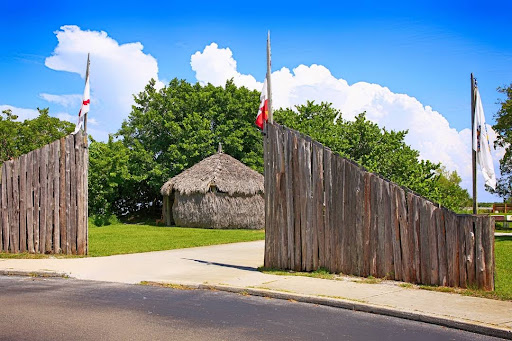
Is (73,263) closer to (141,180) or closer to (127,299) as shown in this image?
(127,299)

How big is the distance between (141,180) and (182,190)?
7.73 metres

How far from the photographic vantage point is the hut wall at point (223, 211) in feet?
98.8

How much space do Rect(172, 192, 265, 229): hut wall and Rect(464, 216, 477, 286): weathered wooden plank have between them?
21.6 m

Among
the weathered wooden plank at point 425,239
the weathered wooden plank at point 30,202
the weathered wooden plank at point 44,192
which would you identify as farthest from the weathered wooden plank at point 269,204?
the weathered wooden plank at point 30,202

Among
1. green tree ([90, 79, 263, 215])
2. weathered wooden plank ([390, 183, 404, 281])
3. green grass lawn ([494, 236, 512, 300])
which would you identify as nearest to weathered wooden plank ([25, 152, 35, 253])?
weathered wooden plank ([390, 183, 404, 281])

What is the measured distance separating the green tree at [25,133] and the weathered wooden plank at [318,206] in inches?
1432

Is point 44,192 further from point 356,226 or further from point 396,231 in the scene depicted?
point 396,231

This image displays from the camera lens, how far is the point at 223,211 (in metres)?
30.1

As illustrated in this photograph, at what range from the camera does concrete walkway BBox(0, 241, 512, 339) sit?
7.44 meters

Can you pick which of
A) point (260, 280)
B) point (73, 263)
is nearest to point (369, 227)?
point (260, 280)

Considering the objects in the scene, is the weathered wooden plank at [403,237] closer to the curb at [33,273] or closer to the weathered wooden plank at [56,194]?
the curb at [33,273]

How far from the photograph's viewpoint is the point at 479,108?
10547 millimetres

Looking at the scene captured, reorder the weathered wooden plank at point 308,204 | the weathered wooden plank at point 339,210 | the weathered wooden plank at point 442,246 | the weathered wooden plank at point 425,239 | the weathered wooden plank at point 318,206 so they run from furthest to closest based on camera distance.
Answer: the weathered wooden plank at point 308,204
the weathered wooden plank at point 318,206
the weathered wooden plank at point 339,210
the weathered wooden plank at point 425,239
the weathered wooden plank at point 442,246

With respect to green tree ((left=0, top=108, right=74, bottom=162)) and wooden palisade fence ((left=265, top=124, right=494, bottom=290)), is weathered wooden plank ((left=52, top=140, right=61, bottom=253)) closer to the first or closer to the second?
wooden palisade fence ((left=265, top=124, right=494, bottom=290))
